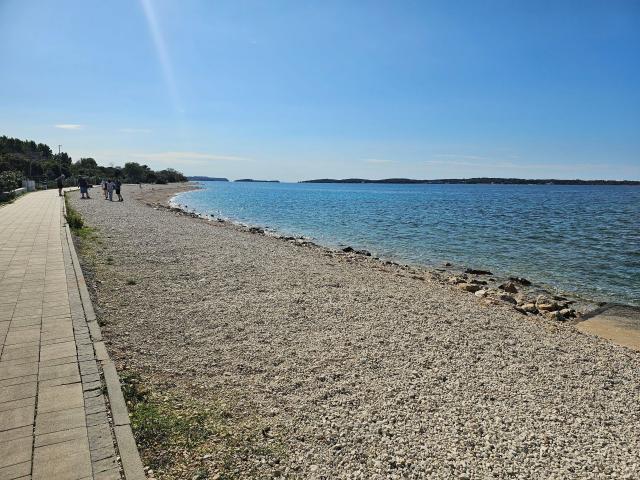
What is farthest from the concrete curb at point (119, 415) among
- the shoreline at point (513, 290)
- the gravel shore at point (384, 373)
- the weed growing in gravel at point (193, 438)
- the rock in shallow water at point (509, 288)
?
the rock in shallow water at point (509, 288)

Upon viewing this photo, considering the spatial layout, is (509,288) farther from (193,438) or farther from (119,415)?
(119,415)

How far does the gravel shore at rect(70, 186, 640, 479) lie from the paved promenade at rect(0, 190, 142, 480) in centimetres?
64

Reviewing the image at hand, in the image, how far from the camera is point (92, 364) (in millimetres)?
5289

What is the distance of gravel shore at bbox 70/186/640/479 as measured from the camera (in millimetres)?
4188

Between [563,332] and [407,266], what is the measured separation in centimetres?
924

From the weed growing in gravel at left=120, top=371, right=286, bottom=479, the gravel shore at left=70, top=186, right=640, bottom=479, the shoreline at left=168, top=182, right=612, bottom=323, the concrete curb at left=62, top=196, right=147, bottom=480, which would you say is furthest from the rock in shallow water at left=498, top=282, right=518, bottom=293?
the concrete curb at left=62, top=196, right=147, bottom=480

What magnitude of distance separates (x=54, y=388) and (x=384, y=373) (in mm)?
4378

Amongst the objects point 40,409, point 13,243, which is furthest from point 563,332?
point 13,243

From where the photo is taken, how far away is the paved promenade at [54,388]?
355 cm

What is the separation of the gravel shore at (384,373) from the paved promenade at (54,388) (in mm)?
641

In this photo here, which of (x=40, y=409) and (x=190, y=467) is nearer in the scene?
(x=190, y=467)

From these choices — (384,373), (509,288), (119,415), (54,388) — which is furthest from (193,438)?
(509,288)

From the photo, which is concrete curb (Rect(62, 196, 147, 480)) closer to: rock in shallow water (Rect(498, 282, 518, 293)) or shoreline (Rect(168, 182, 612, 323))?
shoreline (Rect(168, 182, 612, 323))

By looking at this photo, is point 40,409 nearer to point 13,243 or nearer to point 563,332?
point 563,332
